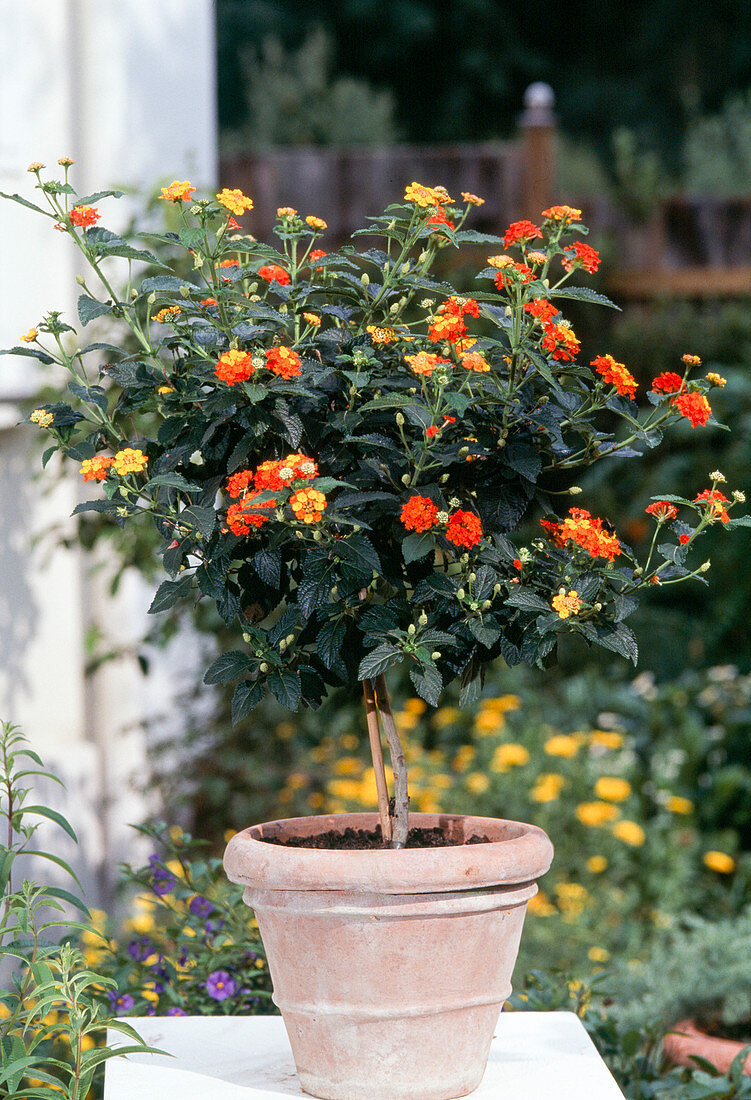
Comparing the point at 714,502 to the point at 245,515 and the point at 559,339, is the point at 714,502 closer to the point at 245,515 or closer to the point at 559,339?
the point at 559,339

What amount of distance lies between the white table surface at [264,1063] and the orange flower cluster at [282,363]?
0.84 metres

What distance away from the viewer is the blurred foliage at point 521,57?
10.4 m

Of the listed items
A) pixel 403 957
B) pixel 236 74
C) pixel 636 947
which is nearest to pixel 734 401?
pixel 636 947

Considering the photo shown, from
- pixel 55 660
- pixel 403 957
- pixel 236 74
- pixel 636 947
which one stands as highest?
pixel 236 74

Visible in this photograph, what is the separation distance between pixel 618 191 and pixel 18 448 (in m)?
3.69

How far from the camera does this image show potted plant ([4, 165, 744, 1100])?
4.58ft

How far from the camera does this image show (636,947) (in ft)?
10.3

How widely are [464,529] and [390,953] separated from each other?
487mm

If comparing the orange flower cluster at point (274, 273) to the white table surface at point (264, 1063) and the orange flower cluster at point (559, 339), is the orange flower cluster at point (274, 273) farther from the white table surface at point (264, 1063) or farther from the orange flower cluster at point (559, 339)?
the white table surface at point (264, 1063)

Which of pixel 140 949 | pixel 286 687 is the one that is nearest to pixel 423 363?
pixel 286 687

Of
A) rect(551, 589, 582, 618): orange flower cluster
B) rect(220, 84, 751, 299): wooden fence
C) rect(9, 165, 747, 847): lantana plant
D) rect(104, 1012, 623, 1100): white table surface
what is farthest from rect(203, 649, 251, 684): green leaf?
rect(220, 84, 751, 299): wooden fence

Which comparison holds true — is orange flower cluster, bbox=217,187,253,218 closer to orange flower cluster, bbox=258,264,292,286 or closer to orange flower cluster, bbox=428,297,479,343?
orange flower cluster, bbox=258,264,292,286

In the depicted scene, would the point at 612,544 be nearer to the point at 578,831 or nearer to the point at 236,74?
the point at 578,831

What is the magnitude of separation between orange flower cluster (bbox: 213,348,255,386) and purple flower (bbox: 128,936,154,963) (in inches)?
43.7
